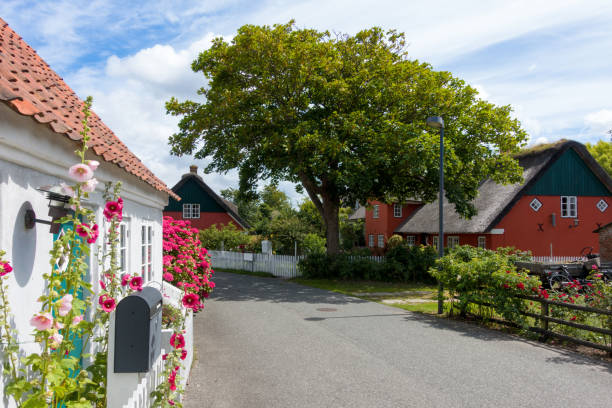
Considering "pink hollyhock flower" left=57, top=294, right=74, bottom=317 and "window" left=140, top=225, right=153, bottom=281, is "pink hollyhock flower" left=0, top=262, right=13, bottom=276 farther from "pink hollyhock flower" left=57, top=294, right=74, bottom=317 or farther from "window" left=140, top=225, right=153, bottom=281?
"window" left=140, top=225, right=153, bottom=281

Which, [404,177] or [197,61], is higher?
[197,61]

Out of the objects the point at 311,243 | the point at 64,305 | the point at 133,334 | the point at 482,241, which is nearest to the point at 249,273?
the point at 311,243

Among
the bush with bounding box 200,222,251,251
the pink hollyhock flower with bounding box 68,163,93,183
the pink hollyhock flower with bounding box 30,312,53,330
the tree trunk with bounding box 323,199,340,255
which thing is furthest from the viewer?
the bush with bounding box 200,222,251,251

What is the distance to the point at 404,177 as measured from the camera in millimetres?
21484

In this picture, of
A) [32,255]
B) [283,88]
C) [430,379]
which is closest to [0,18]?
[32,255]

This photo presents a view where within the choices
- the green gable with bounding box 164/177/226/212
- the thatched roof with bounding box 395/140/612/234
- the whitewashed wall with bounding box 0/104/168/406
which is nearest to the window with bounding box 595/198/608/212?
the thatched roof with bounding box 395/140/612/234

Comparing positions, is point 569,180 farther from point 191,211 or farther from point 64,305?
point 64,305

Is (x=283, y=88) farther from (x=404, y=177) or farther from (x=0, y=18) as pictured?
(x=0, y=18)

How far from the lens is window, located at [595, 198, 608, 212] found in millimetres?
28656

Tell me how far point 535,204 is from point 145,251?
2552cm

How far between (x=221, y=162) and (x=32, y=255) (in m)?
19.9

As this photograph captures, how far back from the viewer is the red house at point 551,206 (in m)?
27.4

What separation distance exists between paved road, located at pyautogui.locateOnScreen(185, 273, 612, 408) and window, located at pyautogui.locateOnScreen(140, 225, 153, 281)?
180cm

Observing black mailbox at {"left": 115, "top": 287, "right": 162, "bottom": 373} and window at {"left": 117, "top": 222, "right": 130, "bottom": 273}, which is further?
window at {"left": 117, "top": 222, "right": 130, "bottom": 273}
